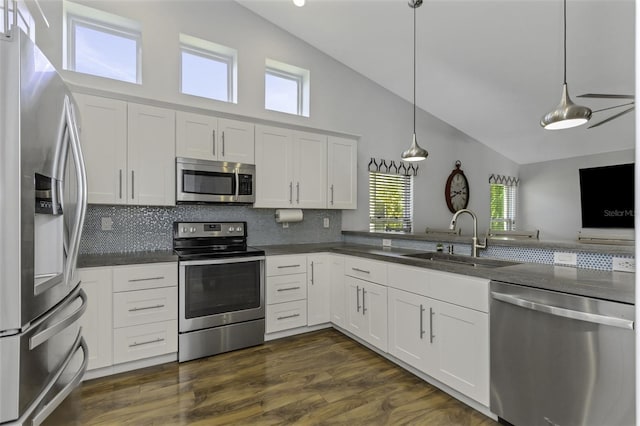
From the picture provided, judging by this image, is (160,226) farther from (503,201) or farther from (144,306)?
(503,201)

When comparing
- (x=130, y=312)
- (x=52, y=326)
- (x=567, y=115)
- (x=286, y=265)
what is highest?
(x=567, y=115)

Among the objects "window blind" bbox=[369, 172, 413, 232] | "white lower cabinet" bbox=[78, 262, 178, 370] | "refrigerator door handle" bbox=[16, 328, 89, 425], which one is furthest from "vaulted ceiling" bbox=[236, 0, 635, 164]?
"refrigerator door handle" bbox=[16, 328, 89, 425]

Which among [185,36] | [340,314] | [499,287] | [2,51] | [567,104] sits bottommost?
[340,314]

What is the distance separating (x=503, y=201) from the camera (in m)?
6.01

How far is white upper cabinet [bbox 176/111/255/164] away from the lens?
2.93m

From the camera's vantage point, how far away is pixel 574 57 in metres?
3.02

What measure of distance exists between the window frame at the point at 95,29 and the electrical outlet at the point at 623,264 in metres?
3.87

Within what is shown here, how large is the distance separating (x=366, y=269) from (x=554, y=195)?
15.9 feet

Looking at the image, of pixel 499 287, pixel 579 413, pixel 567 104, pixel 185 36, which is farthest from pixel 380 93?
pixel 579 413

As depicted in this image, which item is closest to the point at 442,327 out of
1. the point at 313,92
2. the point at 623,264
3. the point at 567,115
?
the point at 623,264

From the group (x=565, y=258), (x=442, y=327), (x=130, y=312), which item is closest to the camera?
(x=565, y=258)

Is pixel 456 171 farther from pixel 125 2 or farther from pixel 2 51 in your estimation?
pixel 2 51

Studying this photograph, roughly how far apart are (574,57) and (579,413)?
3.09 metres

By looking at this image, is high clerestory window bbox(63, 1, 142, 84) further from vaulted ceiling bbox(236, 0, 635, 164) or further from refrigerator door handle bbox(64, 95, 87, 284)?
refrigerator door handle bbox(64, 95, 87, 284)
